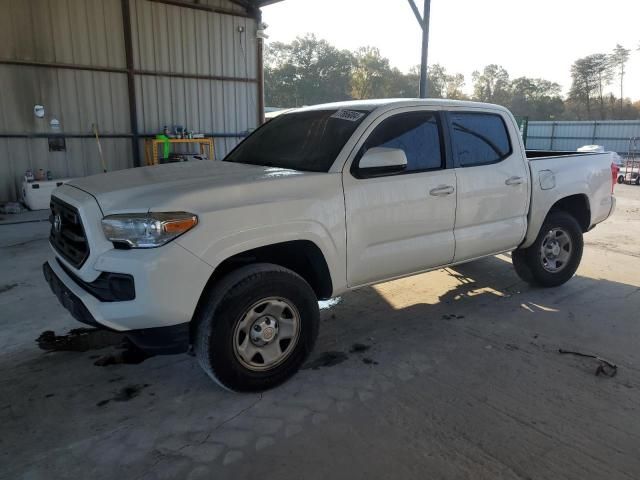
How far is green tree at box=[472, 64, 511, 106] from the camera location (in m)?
76.1

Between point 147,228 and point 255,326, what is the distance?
0.91m

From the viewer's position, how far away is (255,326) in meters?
3.10

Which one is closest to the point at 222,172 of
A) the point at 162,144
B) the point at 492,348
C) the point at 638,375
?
the point at 492,348

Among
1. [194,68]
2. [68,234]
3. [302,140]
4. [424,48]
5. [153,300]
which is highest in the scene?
[194,68]

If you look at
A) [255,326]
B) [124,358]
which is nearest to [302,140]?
[255,326]

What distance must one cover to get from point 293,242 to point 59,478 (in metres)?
1.80

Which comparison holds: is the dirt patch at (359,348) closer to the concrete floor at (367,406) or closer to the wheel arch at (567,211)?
the concrete floor at (367,406)

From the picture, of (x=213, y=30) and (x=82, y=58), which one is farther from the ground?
(x=213, y=30)

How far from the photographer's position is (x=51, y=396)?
314 cm

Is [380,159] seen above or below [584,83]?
below

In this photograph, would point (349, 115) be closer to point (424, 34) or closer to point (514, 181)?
point (514, 181)

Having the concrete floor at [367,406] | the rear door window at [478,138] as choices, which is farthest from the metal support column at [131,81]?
the rear door window at [478,138]

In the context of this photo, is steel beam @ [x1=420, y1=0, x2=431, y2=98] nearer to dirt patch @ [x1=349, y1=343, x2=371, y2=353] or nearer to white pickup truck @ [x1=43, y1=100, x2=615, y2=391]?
white pickup truck @ [x1=43, y1=100, x2=615, y2=391]

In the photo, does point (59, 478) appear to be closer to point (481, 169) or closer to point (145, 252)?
point (145, 252)
